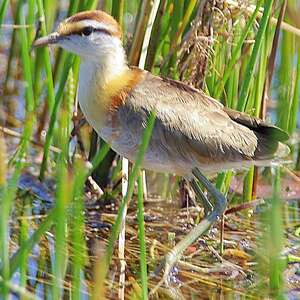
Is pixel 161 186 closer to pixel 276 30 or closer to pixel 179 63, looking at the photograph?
pixel 179 63

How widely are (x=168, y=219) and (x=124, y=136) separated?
1.13 m

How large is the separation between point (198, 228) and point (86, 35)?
3.69 feet

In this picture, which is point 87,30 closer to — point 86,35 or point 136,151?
point 86,35

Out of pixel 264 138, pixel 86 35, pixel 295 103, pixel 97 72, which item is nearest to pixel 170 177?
pixel 295 103

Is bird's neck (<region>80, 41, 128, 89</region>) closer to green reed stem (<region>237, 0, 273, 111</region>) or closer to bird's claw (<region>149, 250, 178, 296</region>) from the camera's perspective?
green reed stem (<region>237, 0, 273, 111</region>)

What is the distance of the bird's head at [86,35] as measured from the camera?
16.5 ft

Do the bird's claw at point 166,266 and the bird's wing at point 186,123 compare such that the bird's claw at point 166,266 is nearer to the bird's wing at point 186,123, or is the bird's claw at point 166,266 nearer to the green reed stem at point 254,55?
the bird's wing at point 186,123

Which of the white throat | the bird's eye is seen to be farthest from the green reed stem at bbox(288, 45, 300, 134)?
the bird's eye

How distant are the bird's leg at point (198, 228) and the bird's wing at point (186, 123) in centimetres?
16

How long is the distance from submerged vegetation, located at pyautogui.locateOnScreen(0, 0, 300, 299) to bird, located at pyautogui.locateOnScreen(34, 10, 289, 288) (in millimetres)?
145

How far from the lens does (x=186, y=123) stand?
5039 millimetres

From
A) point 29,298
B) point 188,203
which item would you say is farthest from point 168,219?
point 29,298

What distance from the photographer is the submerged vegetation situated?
199 inches

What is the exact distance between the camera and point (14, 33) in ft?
22.5
